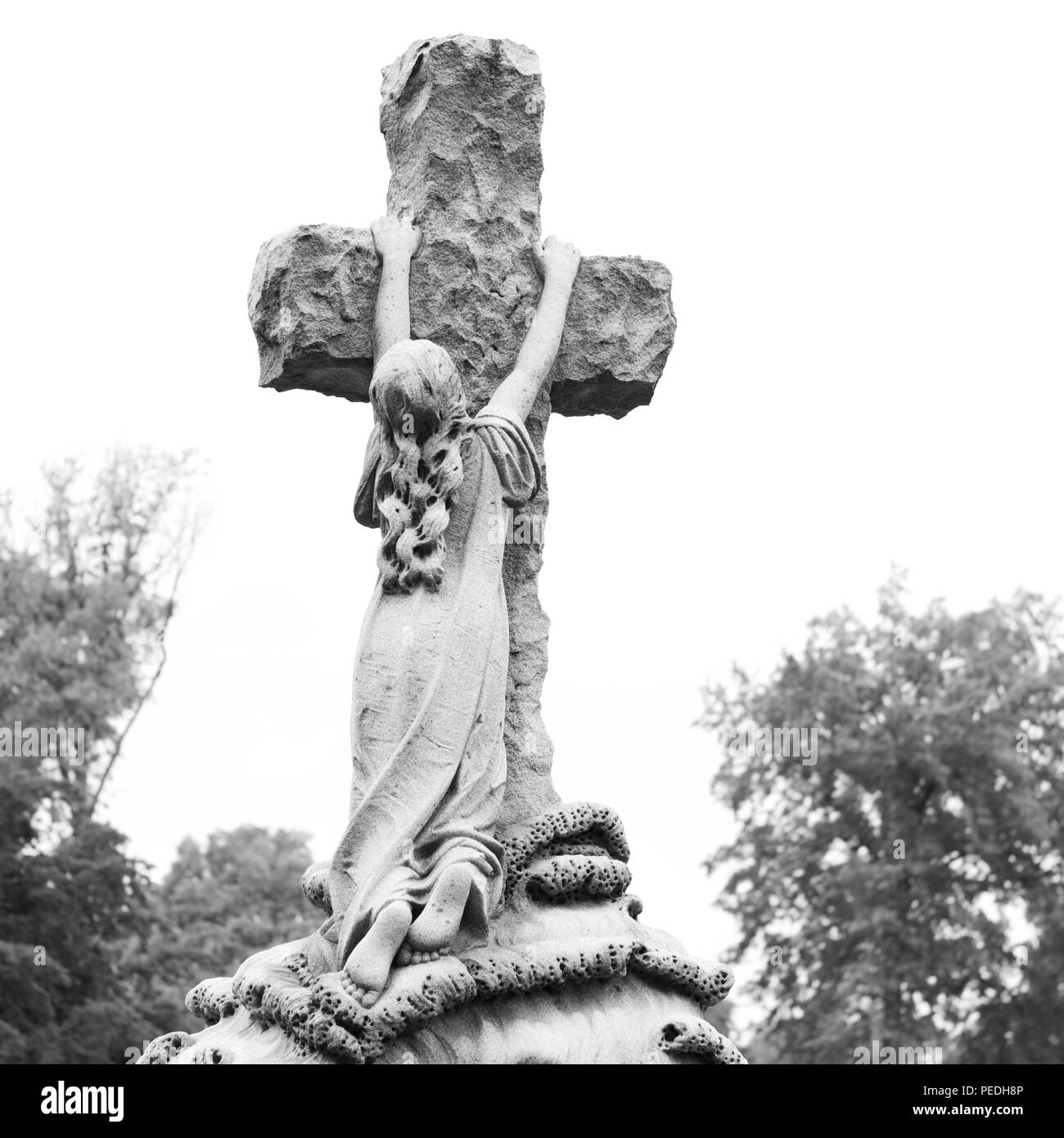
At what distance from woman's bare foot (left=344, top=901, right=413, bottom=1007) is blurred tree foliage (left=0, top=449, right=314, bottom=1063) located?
10972 millimetres

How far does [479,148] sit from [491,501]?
1674 mm

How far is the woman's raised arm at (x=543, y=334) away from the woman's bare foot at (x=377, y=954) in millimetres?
2113

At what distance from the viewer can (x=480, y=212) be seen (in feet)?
27.0

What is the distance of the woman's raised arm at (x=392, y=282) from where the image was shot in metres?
7.92

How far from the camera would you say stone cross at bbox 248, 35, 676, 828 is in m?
7.91

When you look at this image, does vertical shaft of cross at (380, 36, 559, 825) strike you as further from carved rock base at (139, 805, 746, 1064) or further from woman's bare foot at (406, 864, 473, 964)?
woman's bare foot at (406, 864, 473, 964)

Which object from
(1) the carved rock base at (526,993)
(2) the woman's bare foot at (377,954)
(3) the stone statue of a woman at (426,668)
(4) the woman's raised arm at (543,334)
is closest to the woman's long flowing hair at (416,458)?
(3) the stone statue of a woman at (426,668)

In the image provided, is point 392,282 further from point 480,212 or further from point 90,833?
point 90,833

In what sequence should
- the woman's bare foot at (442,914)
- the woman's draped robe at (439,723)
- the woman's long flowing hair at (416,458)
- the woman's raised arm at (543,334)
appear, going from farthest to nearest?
1. the woman's raised arm at (543,334)
2. the woman's long flowing hair at (416,458)
3. the woman's draped robe at (439,723)
4. the woman's bare foot at (442,914)

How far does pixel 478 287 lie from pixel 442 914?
2.73m

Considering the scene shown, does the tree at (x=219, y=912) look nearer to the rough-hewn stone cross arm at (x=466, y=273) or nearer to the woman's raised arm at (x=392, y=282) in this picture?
the rough-hewn stone cross arm at (x=466, y=273)

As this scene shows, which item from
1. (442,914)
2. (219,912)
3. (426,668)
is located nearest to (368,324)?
(426,668)
